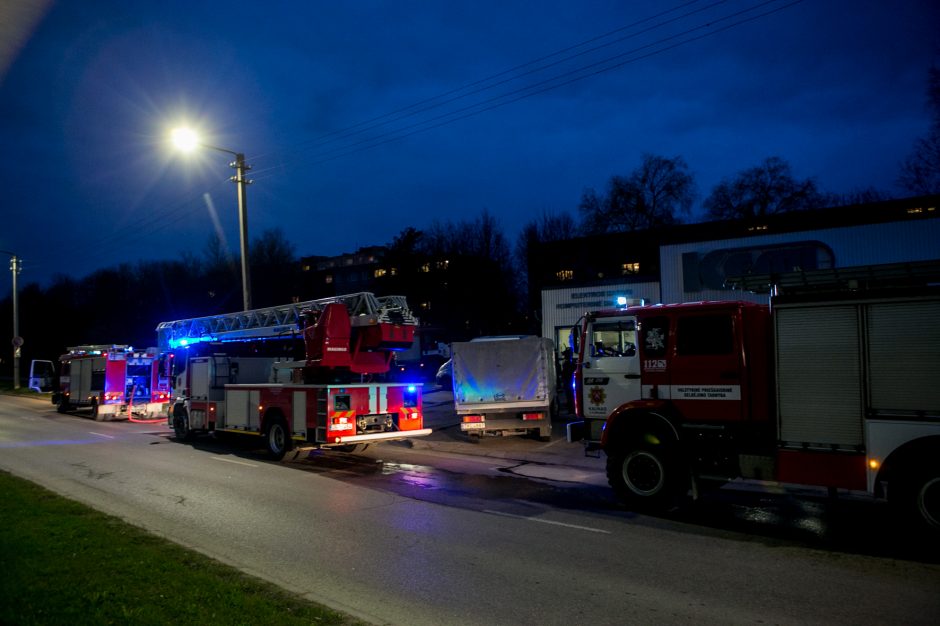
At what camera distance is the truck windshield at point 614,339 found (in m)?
9.43

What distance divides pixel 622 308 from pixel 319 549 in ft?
18.1

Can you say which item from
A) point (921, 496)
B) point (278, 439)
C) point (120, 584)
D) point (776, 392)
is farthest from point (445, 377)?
point (120, 584)

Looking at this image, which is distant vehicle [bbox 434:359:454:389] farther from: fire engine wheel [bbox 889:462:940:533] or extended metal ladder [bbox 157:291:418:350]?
fire engine wheel [bbox 889:462:940:533]

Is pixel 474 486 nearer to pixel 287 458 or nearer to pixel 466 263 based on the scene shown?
pixel 287 458

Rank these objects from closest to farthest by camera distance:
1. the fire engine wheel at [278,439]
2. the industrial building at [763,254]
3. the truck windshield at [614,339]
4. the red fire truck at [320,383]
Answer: the truck windshield at [614,339]
the red fire truck at [320,383]
the fire engine wheel at [278,439]
the industrial building at [763,254]

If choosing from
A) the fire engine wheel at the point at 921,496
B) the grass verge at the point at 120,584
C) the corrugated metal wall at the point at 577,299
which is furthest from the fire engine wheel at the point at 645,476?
the corrugated metal wall at the point at 577,299

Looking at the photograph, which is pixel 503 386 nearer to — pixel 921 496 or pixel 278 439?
pixel 278 439

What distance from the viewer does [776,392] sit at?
792 centimetres

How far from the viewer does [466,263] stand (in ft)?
159

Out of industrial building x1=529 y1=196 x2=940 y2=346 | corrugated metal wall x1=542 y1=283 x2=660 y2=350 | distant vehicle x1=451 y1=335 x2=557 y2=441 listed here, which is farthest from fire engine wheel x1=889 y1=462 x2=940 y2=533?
corrugated metal wall x1=542 y1=283 x2=660 y2=350

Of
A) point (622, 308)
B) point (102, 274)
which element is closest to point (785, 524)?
point (622, 308)

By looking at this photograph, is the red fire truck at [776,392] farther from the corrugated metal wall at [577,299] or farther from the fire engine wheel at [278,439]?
the corrugated metal wall at [577,299]

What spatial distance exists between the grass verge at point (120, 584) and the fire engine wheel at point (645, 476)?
518cm

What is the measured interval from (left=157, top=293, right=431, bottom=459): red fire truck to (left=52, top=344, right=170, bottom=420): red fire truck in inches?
390
